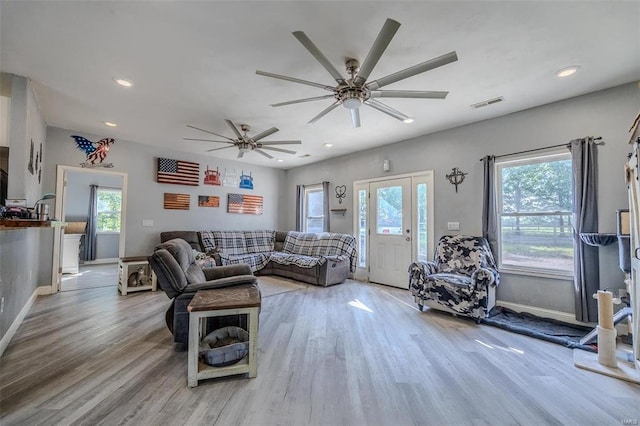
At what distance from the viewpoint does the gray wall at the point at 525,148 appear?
117 inches

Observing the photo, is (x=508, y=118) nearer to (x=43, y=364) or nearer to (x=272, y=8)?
(x=272, y=8)

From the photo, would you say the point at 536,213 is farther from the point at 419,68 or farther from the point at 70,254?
the point at 70,254

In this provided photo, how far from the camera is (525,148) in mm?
3623

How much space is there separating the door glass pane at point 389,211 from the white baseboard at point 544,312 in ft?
6.45

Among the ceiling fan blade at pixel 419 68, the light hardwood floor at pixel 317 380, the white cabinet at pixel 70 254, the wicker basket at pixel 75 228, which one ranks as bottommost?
the light hardwood floor at pixel 317 380

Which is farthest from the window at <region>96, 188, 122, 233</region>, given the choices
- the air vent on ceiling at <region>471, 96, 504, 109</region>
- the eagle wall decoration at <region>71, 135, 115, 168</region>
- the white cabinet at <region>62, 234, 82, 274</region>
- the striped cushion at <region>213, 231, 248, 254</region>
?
the air vent on ceiling at <region>471, 96, 504, 109</region>

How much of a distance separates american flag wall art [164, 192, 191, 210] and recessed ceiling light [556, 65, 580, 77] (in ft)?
20.7

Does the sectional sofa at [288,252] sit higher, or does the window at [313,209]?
the window at [313,209]

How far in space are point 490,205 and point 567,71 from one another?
Result: 1763 millimetres

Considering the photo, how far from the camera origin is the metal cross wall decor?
14.0 feet

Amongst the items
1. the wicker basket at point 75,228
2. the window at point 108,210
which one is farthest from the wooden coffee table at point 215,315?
the window at point 108,210

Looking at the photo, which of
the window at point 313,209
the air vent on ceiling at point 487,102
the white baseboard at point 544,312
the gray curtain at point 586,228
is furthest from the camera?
the window at point 313,209

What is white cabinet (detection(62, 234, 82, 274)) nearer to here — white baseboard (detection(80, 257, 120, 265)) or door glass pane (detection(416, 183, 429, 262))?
white baseboard (detection(80, 257, 120, 265))

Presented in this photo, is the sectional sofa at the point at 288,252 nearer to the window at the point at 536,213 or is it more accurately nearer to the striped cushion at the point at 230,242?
the striped cushion at the point at 230,242
